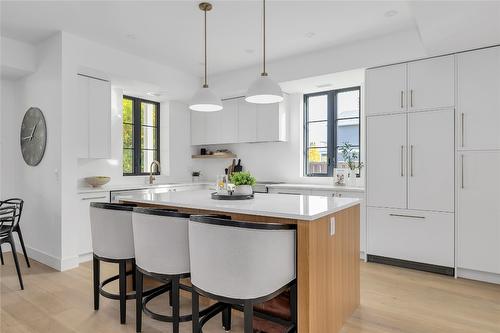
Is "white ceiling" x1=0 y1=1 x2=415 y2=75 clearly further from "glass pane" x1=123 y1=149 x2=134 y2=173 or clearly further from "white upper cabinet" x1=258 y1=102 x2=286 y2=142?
"glass pane" x1=123 y1=149 x2=134 y2=173

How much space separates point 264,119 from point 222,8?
2.22 metres

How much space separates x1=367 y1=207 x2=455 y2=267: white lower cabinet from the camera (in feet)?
11.4

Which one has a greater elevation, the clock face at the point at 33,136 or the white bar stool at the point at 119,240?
the clock face at the point at 33,136

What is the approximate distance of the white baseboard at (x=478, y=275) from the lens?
3.26 m

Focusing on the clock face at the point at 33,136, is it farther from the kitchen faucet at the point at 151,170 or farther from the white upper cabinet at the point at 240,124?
the white upper cabinet at the point at 240,124

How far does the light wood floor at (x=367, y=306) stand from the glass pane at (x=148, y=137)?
2.60 m

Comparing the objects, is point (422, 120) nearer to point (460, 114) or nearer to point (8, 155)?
point (460, 114)

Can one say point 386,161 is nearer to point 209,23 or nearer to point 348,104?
point 348,104

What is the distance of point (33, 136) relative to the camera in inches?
162

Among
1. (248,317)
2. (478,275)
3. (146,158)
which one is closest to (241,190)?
(248,317)

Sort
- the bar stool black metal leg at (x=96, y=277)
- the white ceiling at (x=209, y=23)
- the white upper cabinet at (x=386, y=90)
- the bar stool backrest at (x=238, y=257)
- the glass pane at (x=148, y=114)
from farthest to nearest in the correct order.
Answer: the glass pane at (x=148, y=114) < the white upper cabinet at (x=386, y=90) < the white ceiling at (x=209, y=23) < the bar stool black metal leg at (x=96, y=277) < the bar stool backrest at (x=238, y=257)

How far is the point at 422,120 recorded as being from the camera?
3604mm

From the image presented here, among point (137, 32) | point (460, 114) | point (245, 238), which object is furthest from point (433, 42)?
point (137, 32)

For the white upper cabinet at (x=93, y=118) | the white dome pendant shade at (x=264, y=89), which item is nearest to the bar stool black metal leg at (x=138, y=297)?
the white dome pendant shade at (x=264, y=89)
